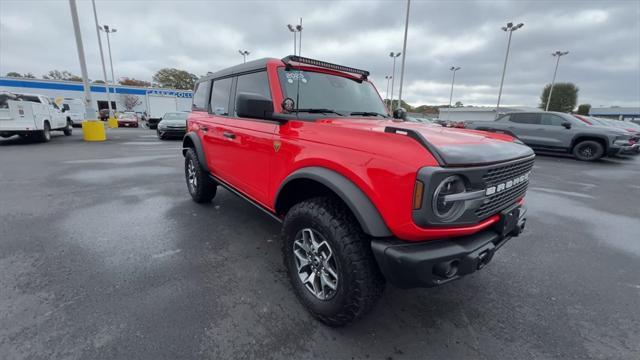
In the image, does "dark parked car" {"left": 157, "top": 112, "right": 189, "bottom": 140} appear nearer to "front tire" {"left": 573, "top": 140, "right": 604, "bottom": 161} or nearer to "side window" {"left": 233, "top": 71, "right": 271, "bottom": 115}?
"side window" {"left": 233, "top": 71, "right": 271, "bottom": 115}

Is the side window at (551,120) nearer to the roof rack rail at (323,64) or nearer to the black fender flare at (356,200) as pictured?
the roof rack rail at (323,64)

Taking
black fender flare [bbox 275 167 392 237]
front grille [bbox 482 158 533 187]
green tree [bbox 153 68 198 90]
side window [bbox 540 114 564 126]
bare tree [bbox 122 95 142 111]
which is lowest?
black fender flare [bbox 275 167 392 237]

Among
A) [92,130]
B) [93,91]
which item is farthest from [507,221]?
[93,91]

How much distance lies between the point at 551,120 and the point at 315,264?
41.3ft

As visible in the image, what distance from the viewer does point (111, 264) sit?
2744 mm

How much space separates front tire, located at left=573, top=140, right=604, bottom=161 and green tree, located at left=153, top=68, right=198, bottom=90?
69.1 meters

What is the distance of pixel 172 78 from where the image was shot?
63938 millimetres

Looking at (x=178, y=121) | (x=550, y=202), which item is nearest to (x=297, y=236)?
(x=550, y=202)

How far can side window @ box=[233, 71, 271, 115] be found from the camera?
2.73 metres

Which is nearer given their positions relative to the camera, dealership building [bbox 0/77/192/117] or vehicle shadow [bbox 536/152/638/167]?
vehicle shadow [bbox 536/152/638/167]

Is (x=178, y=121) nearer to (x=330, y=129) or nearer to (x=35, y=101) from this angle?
(x=35, y=101)

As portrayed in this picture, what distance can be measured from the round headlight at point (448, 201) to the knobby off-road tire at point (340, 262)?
1.64 ft

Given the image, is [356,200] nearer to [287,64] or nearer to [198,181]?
[287,64]

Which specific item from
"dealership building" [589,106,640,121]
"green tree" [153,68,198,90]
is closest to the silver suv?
"green tree" [153,68,198,90]
